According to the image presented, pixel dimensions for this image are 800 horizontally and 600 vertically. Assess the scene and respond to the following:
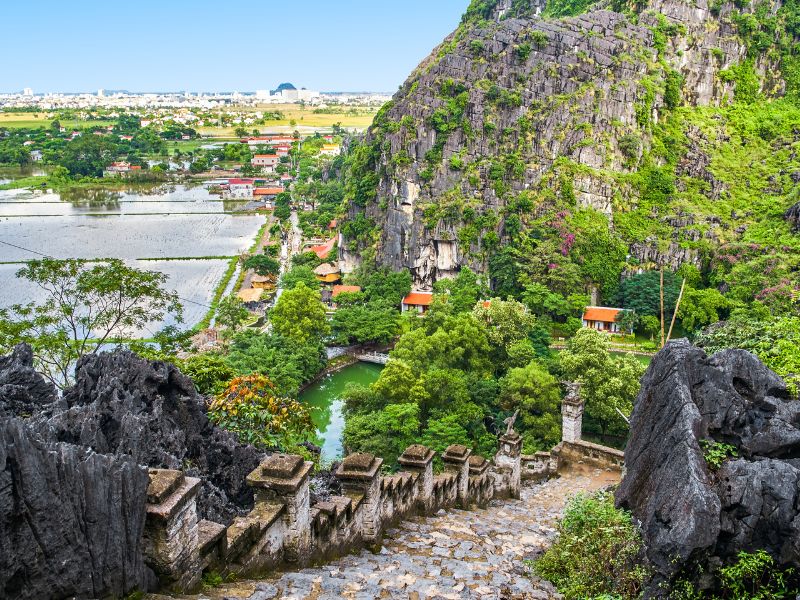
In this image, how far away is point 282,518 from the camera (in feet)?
18.9

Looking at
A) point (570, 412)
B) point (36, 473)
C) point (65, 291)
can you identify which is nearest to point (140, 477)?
point (36, 473)

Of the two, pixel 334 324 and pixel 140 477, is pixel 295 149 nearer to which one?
pixel 334 324

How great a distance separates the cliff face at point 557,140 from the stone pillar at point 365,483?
117 feet

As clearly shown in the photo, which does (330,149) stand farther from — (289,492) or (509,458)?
(289,492)

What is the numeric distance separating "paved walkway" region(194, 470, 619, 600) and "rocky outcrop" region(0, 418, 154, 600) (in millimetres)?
752

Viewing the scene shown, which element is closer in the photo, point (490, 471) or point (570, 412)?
point (490, 471)

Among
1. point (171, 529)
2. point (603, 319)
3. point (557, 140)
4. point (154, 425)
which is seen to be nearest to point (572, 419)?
point (154, 425)

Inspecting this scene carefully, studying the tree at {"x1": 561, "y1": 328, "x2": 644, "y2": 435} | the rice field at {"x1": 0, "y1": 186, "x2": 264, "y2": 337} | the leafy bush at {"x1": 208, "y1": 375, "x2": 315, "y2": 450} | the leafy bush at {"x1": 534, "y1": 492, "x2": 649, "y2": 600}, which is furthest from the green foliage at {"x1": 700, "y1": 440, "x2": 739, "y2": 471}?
the rice field at {"x1": 0, "y1": 186, "x2": 264, "y2": 337}

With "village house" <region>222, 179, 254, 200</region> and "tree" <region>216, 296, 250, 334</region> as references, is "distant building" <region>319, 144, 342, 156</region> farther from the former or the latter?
"tree" <region>216, 296, 250, 334</region>

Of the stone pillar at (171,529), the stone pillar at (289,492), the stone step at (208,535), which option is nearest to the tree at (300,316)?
the stone pillar at (289,492)

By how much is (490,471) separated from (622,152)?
38328mm

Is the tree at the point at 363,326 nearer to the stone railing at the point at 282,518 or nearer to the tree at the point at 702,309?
the tree at the point at 702,309

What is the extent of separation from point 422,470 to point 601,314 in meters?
28.8

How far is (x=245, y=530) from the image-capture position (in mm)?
5297
